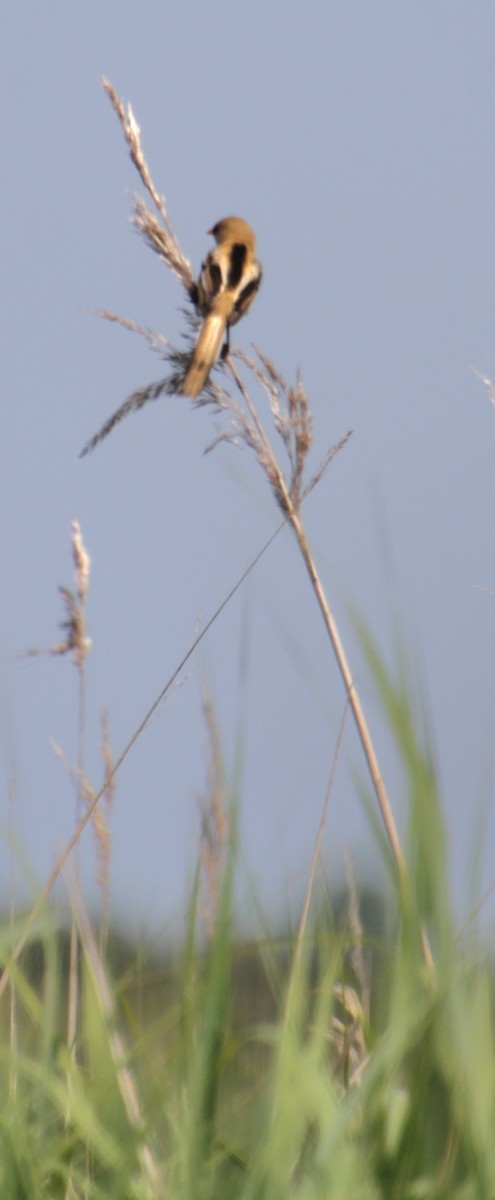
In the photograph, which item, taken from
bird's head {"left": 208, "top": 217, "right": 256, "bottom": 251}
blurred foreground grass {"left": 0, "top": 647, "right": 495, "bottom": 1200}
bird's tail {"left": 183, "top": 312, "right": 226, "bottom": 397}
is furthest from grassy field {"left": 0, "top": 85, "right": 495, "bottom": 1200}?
bird's head {"left": 208, "top": 217, "right": 256, "bottom": 251}

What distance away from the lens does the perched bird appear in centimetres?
236

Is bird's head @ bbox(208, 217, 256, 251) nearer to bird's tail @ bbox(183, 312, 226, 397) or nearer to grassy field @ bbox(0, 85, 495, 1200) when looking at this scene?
bird's tail @ bbox(183, 312, 226, 397)

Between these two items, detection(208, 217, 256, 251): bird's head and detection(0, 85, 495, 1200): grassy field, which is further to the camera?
detection(208, 217, 256, 251): bird's head

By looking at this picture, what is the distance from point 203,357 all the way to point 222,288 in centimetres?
74

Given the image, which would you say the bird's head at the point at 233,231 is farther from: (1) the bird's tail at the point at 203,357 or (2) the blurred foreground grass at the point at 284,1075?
(2) the blurred foreground grass at the point at 284,1075

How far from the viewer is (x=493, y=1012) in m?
1.52

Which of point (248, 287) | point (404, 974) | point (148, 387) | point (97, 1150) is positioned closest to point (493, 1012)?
point (404, 974)

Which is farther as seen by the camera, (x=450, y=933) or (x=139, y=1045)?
(x=139, y=1045)

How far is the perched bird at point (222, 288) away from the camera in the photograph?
236 cm

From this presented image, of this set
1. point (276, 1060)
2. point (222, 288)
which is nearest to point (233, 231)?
point (222, 288)

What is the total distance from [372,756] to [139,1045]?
1.71ft

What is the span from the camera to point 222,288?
10.0ft

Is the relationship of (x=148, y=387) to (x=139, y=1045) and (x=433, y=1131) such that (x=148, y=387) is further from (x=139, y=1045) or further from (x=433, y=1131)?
(x=433, y=1131)

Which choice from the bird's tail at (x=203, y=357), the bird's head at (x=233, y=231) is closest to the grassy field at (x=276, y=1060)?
the bird's tail at (x=203, y=357)
